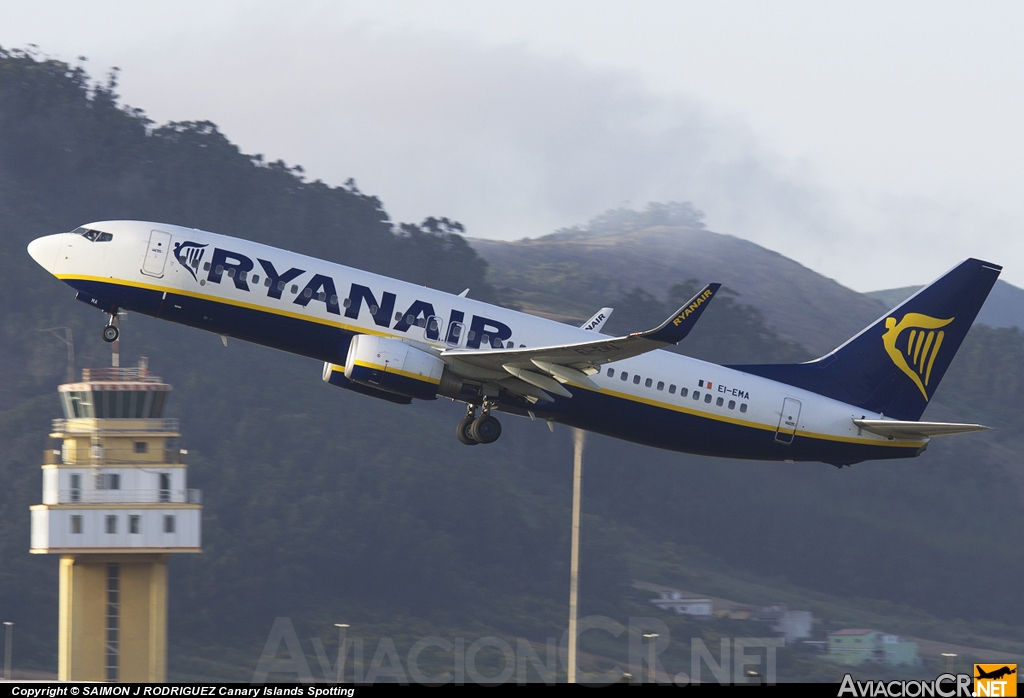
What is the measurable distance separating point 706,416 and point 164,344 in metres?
88.7

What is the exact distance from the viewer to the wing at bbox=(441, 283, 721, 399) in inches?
1409

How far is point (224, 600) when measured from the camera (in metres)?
96.2

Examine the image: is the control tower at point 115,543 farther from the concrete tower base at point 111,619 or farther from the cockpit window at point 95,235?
the cockpit window at point 95,235

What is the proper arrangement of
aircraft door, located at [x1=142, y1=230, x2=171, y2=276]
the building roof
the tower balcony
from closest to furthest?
1. aircraft door, located at [x1=142, y1=230, x2=171, y2=276]
2. the tower balcony
3. the building roof

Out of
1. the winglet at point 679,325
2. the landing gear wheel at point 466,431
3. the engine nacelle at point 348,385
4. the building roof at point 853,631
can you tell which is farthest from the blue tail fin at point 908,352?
the building roof at point 853,631

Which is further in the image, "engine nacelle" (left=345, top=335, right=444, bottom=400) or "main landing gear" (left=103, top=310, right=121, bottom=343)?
"main landing gear" (left=103, top=310, right=121, bottom=343)

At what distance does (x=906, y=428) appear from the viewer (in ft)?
140

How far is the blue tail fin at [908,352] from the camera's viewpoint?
149 feet

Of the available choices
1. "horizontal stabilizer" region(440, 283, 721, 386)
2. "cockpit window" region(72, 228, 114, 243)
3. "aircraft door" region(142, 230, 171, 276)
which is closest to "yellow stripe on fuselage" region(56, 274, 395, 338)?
"aircraft door" region(142, 230, 171, 276)

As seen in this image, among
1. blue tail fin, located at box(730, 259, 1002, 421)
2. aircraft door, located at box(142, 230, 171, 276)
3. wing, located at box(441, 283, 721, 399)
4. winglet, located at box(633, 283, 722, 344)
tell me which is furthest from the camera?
blue tail fin, located at box(730, 259, 1002, 421)

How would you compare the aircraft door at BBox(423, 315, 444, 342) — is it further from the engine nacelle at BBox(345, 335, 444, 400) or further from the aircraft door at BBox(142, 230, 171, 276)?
the aircraft door at BBox(142, 230, 171, 276)

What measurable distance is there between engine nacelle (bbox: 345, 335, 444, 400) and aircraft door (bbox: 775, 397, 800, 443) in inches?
482

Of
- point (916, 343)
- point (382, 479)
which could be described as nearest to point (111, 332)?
point (916, 343)

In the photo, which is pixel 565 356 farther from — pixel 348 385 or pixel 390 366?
pixel 348 385
